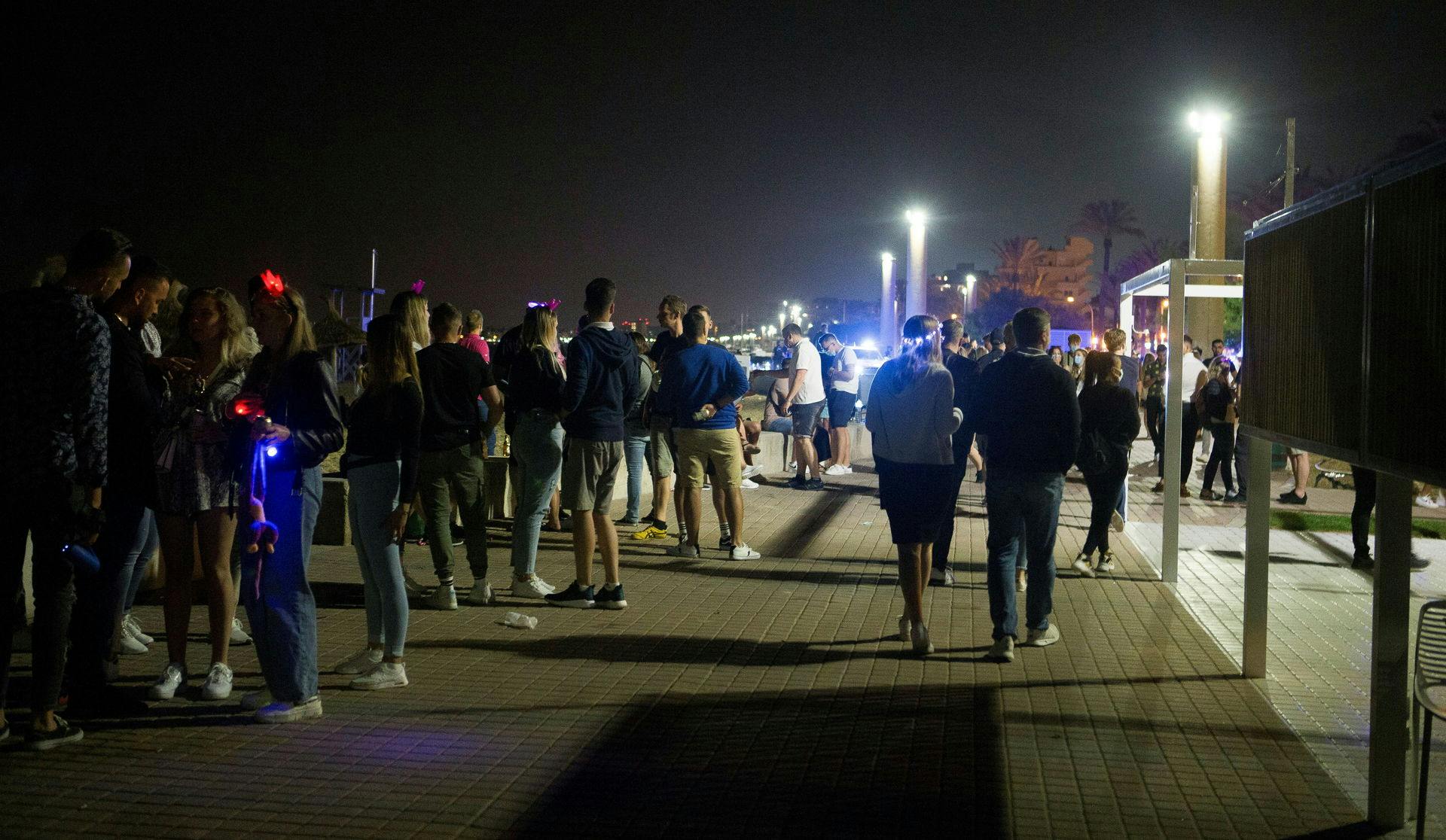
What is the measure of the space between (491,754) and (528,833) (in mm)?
947

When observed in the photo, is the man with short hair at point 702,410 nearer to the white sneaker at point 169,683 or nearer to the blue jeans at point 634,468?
the blue jeans at point 634,468

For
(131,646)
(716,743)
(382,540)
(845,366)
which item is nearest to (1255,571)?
(716,743)

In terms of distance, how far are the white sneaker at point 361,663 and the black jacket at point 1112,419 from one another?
5748 millimetres

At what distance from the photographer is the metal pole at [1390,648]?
4832 mm

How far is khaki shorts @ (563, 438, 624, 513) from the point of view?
333 inches

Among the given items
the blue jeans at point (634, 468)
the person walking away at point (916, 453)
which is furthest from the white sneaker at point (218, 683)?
→ the blue jeans at point (634, 468)

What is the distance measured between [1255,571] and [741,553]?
4.63 metres

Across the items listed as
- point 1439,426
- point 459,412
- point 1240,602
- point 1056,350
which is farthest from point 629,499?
point 1056,350

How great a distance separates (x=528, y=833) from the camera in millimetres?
Answer: 4535

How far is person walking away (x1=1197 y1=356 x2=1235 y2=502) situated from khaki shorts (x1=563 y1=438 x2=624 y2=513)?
9.96m

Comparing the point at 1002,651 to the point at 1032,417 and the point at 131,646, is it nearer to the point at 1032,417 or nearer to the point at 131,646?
the point at 1032,417

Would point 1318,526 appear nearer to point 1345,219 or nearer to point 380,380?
point 1345,219

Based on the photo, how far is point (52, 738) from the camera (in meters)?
5.42

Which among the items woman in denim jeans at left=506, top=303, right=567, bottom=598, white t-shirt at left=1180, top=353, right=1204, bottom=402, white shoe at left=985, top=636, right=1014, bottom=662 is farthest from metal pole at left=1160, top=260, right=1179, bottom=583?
white t-shirt at left=1180, top=353, right=1204, bottom=402
